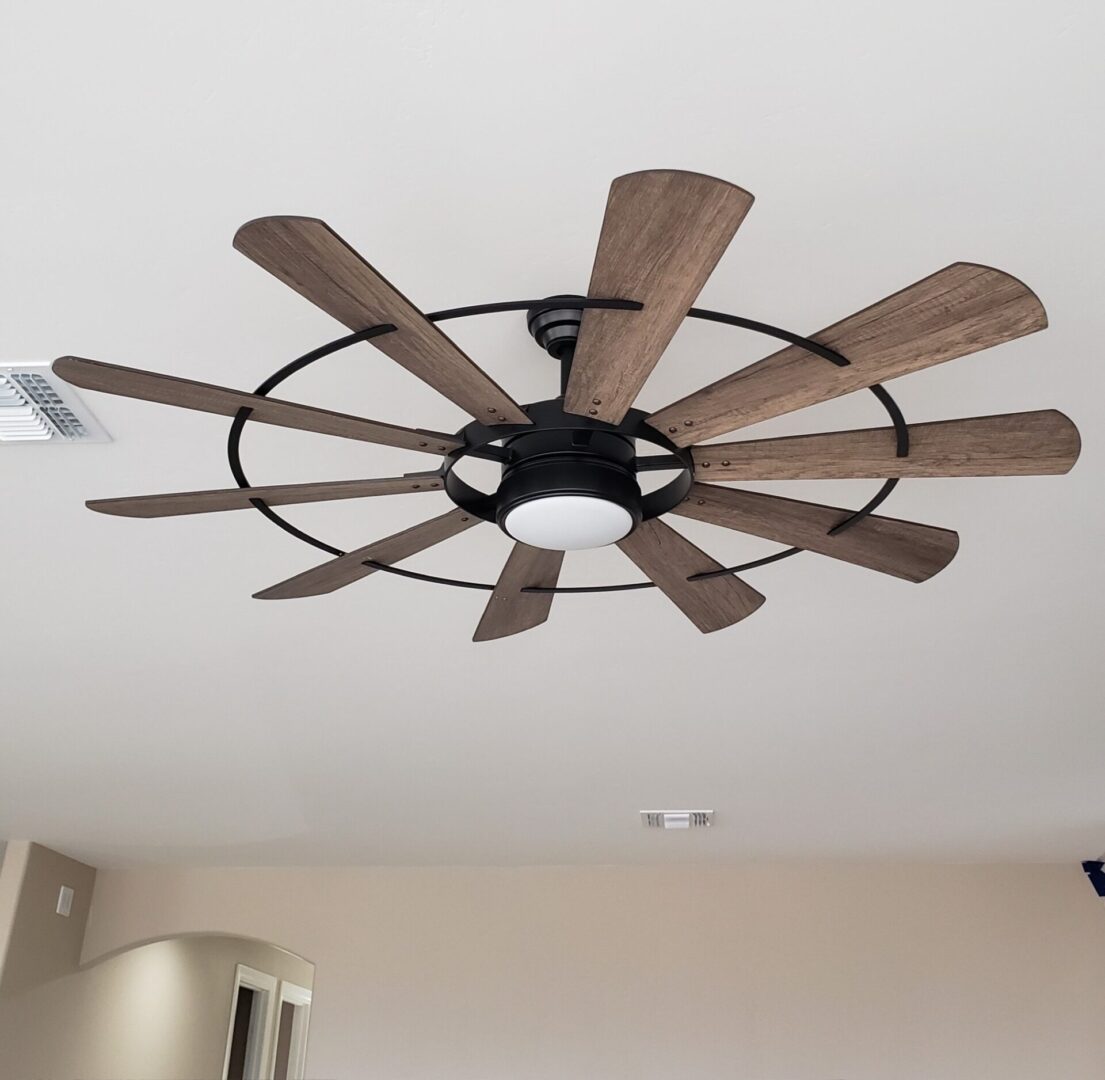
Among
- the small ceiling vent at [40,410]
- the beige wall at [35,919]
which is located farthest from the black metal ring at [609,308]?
the beige wall at [35,919]

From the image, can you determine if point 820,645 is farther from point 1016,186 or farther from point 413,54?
point 413,54

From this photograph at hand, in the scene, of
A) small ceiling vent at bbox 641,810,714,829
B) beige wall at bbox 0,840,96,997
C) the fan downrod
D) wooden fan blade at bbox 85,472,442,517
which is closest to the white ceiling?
the fan downrod

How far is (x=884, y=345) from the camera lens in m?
1.16

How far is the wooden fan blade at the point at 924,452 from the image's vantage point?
1.30 metres

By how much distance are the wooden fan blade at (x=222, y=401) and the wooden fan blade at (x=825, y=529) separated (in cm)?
36

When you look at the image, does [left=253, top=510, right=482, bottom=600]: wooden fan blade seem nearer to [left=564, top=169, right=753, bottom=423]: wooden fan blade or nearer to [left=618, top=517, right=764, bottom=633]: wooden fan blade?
[left=618, top=517, right=764, bottom=633]: wooden fan blade

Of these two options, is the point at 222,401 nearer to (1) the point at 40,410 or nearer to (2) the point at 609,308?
(2) the point at 609,308

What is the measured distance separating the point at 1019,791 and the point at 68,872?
4108mm

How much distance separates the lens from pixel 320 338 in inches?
67.3

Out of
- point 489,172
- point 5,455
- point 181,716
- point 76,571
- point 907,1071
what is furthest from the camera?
point 907,1071

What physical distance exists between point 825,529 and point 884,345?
395 mm

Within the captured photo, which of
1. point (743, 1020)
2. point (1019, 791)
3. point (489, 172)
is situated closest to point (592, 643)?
point (489, 172)

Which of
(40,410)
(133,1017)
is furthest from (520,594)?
(133,1017)

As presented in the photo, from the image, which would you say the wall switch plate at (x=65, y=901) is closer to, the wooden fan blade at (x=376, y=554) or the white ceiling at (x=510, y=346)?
the white ceiling at (x=510, y=346)
